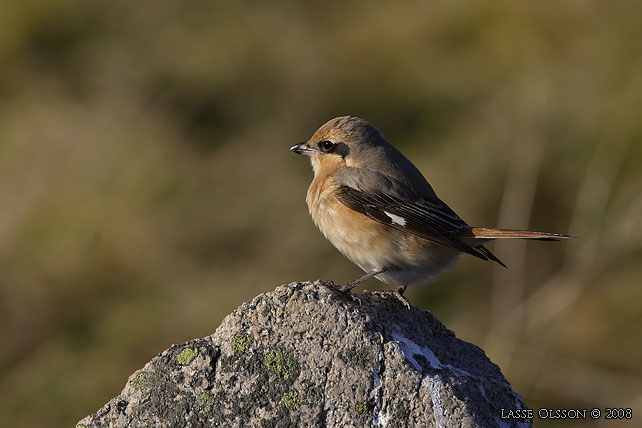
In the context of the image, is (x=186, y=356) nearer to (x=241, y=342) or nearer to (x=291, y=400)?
(x=241, y=342)

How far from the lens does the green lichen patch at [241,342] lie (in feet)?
9.50

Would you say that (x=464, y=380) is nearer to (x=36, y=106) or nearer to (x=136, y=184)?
(x=136, y=184)

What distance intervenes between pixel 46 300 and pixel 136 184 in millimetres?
1298

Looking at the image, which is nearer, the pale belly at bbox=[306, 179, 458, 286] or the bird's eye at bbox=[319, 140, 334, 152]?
the pale belly at bbox=[306, 179, 458, 286]

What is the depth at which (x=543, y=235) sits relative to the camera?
3.95m

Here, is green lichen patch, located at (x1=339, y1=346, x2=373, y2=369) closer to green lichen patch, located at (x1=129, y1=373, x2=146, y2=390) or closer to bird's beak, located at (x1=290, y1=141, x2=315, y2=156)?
green lichen patch, located at (x1=129, y1=373, x2=146, y2=390)

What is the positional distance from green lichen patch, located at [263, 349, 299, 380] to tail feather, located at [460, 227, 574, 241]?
5.15ft

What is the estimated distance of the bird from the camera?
4.28 meters

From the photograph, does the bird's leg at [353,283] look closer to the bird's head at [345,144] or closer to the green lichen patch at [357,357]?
the green lichen patch at [357,357]

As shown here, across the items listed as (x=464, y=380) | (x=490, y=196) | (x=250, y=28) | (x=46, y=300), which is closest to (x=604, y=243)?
(x=490, y=196)

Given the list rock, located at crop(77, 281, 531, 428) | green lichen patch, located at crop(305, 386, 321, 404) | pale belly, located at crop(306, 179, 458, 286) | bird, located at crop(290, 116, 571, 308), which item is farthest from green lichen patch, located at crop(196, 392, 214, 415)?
pale belly, located at crop(306, 179, 458, 286)

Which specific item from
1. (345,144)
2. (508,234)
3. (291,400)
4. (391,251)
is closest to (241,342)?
(291,400)

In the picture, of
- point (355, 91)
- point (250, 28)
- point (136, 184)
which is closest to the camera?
point (136, 184)

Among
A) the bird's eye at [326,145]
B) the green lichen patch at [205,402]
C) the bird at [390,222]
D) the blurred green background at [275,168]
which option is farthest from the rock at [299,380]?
the blurred green background at [275,168]
